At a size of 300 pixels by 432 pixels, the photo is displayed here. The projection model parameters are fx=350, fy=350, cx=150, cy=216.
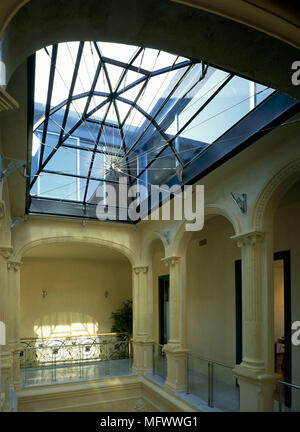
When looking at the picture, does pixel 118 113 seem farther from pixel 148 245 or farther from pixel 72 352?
pixel 72 352

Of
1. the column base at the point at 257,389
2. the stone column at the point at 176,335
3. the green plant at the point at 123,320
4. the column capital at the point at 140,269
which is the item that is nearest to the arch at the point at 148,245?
the column capital at the point at 140,269

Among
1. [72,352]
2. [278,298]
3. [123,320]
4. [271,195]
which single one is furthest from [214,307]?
[72,352]

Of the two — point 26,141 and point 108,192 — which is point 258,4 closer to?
point 26,141

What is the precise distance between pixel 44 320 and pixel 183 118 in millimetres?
11092

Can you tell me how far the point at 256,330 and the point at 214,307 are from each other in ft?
14.4

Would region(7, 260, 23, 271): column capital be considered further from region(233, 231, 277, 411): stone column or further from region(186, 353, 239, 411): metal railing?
region(233, 231, 277, 411): stone column

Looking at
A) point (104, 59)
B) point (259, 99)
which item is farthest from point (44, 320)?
point (259, 99)

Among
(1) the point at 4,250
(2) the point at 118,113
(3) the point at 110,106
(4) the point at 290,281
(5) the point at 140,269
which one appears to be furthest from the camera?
(5) the point at 140,269

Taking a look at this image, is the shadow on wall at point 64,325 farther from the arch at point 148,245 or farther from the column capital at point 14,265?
the column capital at point 14,265

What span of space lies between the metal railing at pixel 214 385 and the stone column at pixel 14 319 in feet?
14.7

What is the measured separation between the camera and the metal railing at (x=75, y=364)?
397 inches

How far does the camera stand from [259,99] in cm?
546

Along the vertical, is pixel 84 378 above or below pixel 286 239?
below

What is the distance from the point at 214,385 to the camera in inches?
348
